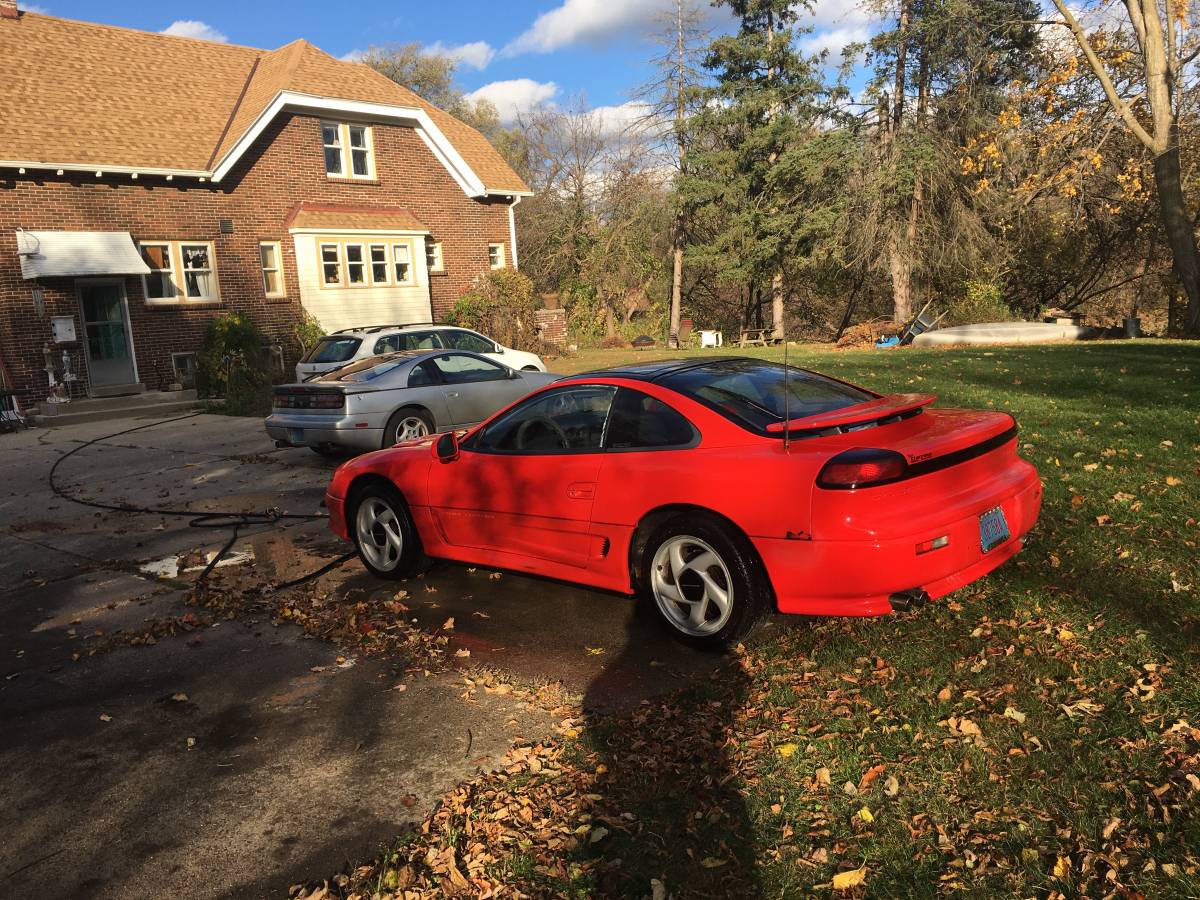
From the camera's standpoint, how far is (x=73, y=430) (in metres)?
15.9

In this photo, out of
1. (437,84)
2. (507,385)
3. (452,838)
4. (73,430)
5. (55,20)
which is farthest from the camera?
(437,84)

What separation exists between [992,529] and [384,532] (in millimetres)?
3968

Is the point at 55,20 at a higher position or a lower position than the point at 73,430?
higher

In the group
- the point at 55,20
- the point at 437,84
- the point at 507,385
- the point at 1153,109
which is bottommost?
the point at 507,385

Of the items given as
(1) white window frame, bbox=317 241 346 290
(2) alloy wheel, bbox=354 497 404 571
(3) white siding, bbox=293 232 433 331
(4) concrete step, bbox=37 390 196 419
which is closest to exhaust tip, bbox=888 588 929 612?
(2) alloy wheel, bbox=354 497 404 571

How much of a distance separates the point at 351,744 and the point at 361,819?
0.62 metres

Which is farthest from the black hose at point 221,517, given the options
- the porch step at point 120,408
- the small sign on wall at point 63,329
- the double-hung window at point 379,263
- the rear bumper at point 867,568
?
the double-hung window at point 379,263

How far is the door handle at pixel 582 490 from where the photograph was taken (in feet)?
16.2

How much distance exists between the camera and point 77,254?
60.6 ft

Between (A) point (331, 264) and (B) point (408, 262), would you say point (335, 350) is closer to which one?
(A) point (331, 264)

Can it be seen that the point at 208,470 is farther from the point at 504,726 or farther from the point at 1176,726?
the point at 1176,726

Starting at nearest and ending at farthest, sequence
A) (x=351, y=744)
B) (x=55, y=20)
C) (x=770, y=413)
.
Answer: (x=351, y=744) < (x=770, y=413) < (x=55, y=20)

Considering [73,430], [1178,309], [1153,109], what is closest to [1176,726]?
[73,430]

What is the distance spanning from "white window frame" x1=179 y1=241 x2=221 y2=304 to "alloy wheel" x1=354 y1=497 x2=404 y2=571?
1671 cm
